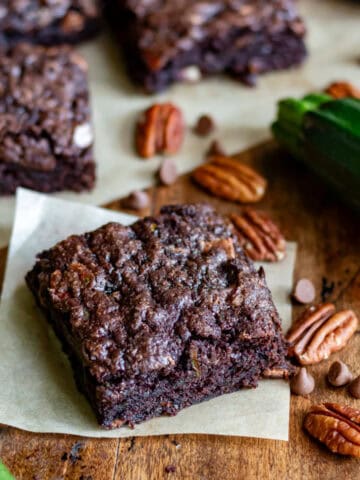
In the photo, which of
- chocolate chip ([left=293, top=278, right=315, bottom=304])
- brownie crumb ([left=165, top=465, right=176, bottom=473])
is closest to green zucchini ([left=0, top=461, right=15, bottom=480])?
brownie crumb ([left=165, top=465, right=176, bottom=473])

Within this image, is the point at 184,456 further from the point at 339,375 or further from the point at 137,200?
the point at 137,200

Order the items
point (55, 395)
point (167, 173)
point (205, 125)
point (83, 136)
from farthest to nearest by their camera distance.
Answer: point (205, 125), point (167, 173), point (83, 136), point (55, 395)

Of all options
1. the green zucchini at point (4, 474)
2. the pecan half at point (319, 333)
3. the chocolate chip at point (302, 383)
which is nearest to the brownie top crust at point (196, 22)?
the pecan half at point (319, 333)

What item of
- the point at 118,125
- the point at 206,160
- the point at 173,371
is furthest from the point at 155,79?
the point at 173,371

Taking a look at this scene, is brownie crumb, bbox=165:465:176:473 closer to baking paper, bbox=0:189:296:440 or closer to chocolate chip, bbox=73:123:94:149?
baking paper, bbox=0:189:296:440

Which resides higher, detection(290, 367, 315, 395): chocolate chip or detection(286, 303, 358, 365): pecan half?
detection(286, 303, 358, 365): pecan half

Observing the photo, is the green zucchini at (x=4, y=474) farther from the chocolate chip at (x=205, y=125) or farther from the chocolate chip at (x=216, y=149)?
the chocolate chip at (x=205, y=125)

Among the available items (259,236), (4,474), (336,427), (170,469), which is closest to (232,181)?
(259,236)
